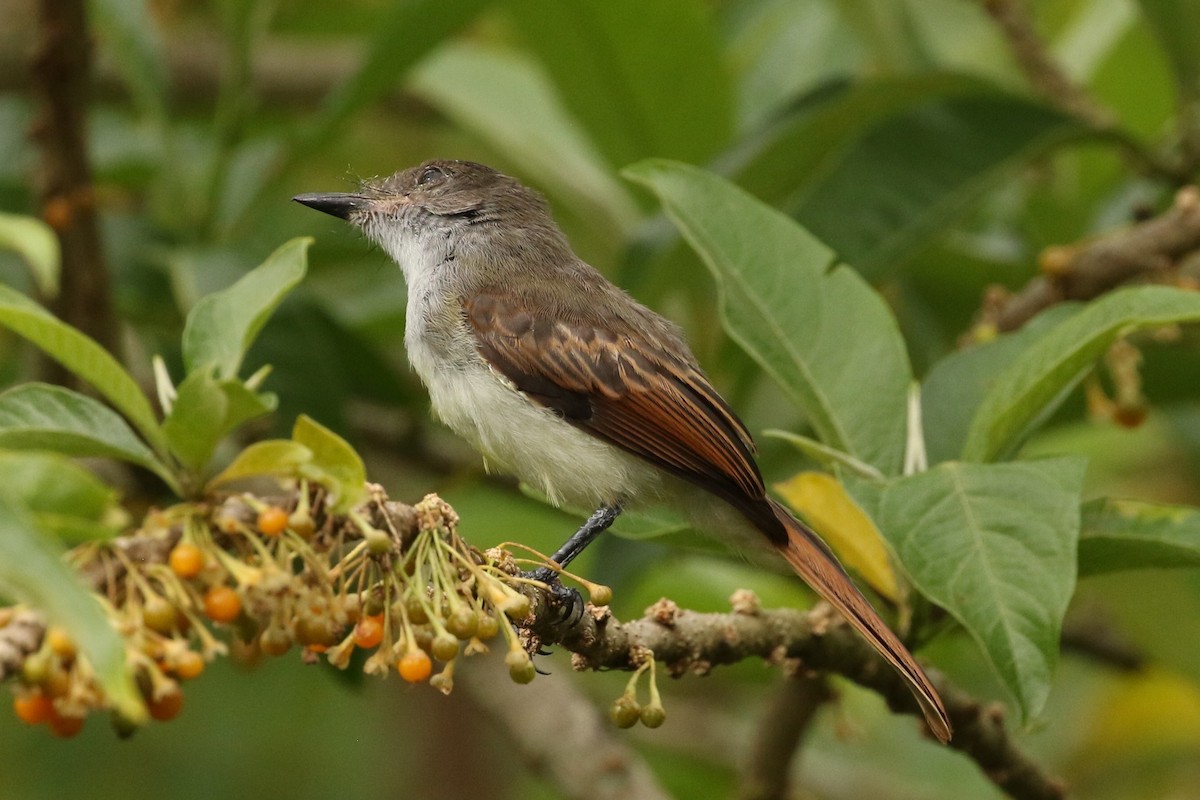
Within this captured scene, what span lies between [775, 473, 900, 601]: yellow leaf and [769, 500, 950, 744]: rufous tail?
0.06m

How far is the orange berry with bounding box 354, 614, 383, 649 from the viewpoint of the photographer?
2.11 meters

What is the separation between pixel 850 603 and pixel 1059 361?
579 millimetres

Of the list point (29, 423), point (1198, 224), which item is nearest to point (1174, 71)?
point (1198, 224)

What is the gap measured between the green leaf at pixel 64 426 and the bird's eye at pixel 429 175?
2113mm

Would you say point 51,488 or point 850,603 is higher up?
point 51,488

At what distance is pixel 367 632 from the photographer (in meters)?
2.11

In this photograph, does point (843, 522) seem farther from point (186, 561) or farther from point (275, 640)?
point (186, 561)

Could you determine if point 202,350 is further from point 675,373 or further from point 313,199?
point 313,199

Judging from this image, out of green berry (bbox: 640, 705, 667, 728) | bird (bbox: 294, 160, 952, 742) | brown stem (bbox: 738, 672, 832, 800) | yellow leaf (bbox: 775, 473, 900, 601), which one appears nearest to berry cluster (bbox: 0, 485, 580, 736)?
green berry (bbox: 640, 705, 667, 728)

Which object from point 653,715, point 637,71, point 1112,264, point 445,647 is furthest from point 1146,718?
point 445,647

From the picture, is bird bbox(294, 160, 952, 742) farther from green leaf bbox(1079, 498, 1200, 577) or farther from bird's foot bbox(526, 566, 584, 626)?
bird's foot bbox(526, 566, 584, 626)

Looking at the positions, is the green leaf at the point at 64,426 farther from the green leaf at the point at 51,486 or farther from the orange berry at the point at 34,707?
the orange berry at the point at 34,707

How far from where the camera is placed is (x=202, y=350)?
8.23 feet

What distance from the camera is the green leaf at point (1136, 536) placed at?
8.45 feet
